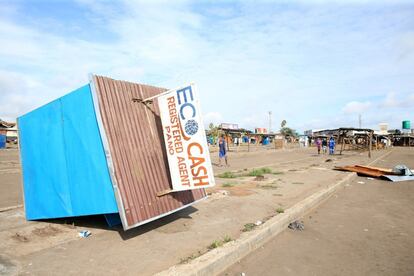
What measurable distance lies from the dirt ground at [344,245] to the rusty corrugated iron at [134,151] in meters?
1.83

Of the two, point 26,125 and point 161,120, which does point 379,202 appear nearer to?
point 161,120

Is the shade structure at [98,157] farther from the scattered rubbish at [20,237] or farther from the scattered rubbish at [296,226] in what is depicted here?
the scattered rubbish at [296,226]

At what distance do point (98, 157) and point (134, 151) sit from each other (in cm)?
63

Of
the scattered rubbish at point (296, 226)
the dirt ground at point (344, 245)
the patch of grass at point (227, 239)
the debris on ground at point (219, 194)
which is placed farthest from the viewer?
the debris on ground at point (219, 194)

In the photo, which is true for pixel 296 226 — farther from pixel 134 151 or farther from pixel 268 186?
pixel 268 186

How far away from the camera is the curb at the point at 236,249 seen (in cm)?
379

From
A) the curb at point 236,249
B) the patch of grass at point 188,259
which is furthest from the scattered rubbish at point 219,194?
the patch of grass at point 188,259

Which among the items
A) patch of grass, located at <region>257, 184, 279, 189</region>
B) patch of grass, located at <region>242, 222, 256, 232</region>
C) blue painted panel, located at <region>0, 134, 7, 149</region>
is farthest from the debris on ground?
blue painted panel, located at <region>0, 134, 7, 149</region>

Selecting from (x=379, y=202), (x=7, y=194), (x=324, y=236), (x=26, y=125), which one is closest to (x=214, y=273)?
(x=324, y=236)

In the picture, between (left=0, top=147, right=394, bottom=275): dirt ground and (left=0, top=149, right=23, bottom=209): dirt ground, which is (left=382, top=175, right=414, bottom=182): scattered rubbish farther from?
(left=0, top=149, right=23, bottom=209): dirt ground

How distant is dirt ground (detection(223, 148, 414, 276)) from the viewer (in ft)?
14.1

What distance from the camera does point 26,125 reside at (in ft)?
20.9

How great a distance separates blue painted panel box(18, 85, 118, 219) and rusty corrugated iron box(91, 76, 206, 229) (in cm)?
18

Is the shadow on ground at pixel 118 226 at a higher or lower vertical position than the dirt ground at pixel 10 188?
lower
